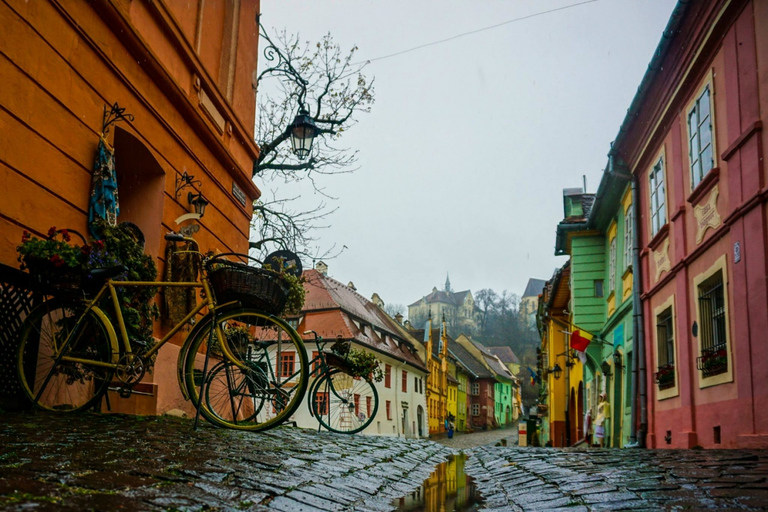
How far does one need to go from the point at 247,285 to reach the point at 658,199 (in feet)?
30.6

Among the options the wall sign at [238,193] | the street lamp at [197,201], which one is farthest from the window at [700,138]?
the wall sign at [238,193]

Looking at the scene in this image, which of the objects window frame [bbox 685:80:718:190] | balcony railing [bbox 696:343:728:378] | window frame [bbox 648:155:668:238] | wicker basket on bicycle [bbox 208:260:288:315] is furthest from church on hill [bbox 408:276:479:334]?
wicker basket on bicycle [bbox 208:260:288:315]

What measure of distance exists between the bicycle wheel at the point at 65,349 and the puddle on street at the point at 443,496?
98.6 inches

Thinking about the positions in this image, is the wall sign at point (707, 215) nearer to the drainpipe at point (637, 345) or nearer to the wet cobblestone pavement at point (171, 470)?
the drainpipe at point (637, 345)

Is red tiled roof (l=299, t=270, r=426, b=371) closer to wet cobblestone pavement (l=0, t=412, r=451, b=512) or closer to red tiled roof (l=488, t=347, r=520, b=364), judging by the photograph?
wet cobblestone pavement (l=0, t=412, r=451, b=512)

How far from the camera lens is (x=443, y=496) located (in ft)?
14.8

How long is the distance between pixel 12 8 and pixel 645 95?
9717 millimetres

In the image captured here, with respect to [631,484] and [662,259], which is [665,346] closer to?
[662,259]

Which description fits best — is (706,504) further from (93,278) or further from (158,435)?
(93,278)

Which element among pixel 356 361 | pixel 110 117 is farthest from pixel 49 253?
pixel 356 361

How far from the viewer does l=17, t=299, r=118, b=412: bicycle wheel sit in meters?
5.51

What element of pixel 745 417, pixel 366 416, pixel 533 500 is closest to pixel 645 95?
pixel 745 417

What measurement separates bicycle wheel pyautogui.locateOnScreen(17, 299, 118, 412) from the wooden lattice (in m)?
0.07

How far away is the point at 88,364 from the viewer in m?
5.49
